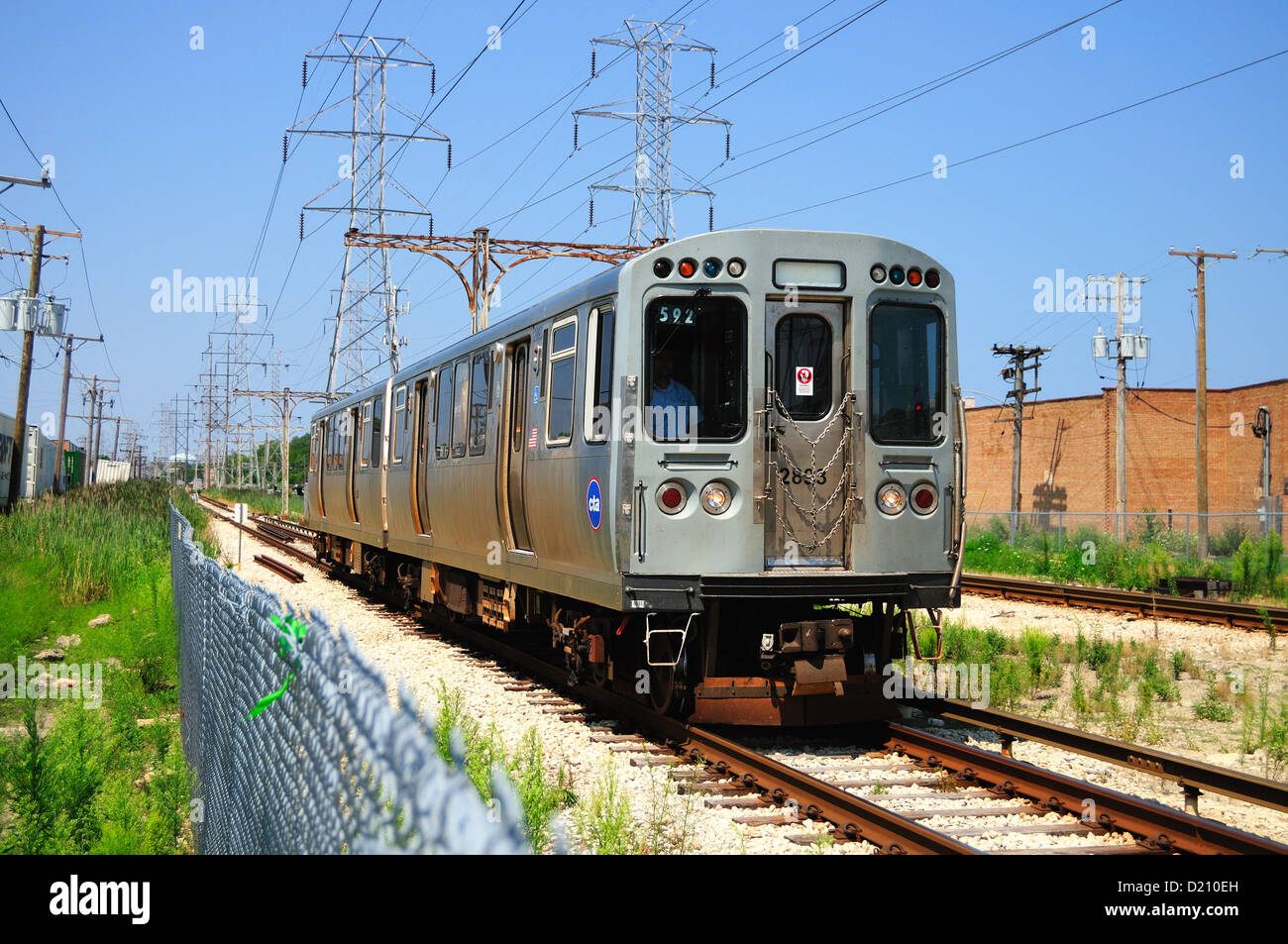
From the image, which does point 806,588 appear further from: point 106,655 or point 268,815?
point 106,655

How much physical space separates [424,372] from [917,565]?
327 inches

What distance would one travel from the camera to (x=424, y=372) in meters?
15.1

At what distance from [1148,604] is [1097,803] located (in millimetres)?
12083

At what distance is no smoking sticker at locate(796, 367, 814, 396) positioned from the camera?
8.67 meters

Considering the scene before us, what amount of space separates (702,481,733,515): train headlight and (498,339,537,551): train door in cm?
262

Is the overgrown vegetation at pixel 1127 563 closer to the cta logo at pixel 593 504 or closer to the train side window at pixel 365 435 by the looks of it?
the train side window at pixel 365 435

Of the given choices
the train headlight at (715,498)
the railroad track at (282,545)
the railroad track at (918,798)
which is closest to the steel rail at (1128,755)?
the railroad track at (918,798)

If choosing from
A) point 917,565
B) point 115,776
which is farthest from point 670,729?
point 115,776

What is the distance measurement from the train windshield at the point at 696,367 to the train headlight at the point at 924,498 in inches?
58.4

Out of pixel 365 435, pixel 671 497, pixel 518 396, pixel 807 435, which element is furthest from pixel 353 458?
pixel 807 435

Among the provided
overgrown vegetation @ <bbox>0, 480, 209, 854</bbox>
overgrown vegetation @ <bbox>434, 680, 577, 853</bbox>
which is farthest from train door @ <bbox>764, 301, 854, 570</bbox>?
overgrown vegetation @ <bbox>0, 480, 209, 854</bbox>

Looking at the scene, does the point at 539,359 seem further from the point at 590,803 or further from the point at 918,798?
the point at 918,798

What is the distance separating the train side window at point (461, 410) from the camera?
1284 centimetres

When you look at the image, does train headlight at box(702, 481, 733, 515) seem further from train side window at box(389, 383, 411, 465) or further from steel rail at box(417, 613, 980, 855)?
train side window at box(389, 383, 411, 465)
